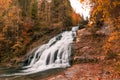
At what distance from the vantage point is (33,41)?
31734 millimetres

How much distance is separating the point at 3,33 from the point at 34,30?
5.18 m

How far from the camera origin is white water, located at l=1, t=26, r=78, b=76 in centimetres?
2058

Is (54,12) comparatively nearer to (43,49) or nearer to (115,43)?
(43,49)

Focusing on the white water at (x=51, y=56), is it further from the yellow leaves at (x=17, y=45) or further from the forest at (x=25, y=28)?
the yellow leaves at (x=17, y=45)

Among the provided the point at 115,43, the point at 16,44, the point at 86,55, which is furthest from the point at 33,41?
the point at 115,43

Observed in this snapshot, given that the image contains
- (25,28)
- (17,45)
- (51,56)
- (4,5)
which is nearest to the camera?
(51,56)

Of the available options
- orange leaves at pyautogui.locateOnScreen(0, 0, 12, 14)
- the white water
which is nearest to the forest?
orange leaves at pyautogui.locateOnScreen(0, 0, 12, 14)

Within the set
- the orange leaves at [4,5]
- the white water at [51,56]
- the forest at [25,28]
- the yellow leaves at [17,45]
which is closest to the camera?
the white water at [51,56]

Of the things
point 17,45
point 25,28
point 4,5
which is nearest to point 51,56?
point 17,45

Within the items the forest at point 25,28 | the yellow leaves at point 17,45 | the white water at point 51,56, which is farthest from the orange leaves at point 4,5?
the white water at point 51,56

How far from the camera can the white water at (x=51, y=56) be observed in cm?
2058

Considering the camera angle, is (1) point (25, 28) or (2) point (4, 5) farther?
(2) point (4, 5)

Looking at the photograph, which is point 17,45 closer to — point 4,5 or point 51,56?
point 51,56

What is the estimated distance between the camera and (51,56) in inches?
901
